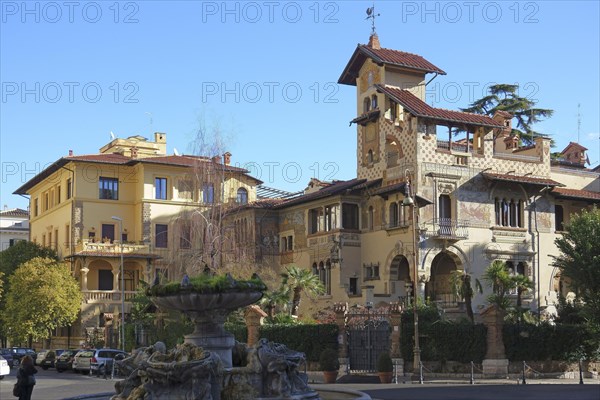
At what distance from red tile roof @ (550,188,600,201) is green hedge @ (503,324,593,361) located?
16832 mm

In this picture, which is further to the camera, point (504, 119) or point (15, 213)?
point (15, 213)

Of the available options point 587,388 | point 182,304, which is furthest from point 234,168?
point 182,304

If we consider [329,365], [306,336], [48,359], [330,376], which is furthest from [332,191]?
[48,359]

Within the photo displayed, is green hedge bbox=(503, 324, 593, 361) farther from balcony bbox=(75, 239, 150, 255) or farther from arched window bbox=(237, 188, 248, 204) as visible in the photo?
balcony bbox=(75, 239, 150, 255)

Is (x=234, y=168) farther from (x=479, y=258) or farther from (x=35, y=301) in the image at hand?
(x=479, y=258)

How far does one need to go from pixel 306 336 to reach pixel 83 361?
11.4 metres

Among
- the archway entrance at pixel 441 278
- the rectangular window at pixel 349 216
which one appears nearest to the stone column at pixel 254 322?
the archway entrance at pixel 441 278

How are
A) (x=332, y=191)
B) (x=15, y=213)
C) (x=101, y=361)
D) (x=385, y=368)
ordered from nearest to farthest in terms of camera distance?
(x=385, y=368) → (x=101, y=361) → (x=332, y=191) → (x=15, y=213)

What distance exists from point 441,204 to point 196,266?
47.7 ft

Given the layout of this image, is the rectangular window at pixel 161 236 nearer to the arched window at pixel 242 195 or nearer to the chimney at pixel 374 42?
the arched window at pixel 242 195

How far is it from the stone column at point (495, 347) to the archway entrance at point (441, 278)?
1310 centimetres

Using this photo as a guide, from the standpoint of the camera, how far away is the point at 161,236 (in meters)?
69.8

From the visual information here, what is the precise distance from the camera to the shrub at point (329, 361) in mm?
39044

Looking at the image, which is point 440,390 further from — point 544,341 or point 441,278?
point 441,278
